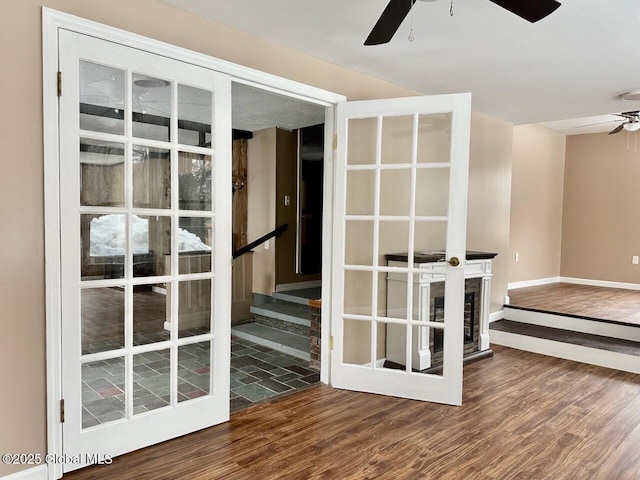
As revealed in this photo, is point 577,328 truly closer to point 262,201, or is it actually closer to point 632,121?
point 632,121

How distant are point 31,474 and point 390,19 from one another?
2.81m

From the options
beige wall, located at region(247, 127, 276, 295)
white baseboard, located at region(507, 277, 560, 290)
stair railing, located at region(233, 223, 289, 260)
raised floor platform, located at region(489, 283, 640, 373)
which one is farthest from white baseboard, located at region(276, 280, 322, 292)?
white baseboard, located at region(507, 277, 560, 290)

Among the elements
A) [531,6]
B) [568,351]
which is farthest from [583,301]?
[531,6]

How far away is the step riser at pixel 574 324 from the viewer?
4395mm

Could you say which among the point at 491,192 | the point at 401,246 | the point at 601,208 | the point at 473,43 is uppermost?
the point at 473,43

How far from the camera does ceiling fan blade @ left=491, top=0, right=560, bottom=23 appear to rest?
1760mm

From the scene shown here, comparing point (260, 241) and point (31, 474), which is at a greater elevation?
point (260, 241)

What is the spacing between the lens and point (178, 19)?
98.8 inches

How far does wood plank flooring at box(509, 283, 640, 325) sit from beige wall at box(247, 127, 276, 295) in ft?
10.5

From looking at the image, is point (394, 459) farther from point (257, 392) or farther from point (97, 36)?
point (97, 36)

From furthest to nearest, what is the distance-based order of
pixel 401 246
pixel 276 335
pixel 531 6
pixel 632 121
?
pixel 632 121, pixel 276 335, pixel 401 246, pixel 531 6

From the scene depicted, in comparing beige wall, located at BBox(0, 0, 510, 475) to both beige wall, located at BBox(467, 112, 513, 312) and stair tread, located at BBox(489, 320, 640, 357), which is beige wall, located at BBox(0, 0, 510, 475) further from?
stair tread, located at BBox(489, 320, 640, 357)

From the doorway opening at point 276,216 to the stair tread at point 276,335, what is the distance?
0.02m

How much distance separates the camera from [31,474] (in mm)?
2068
